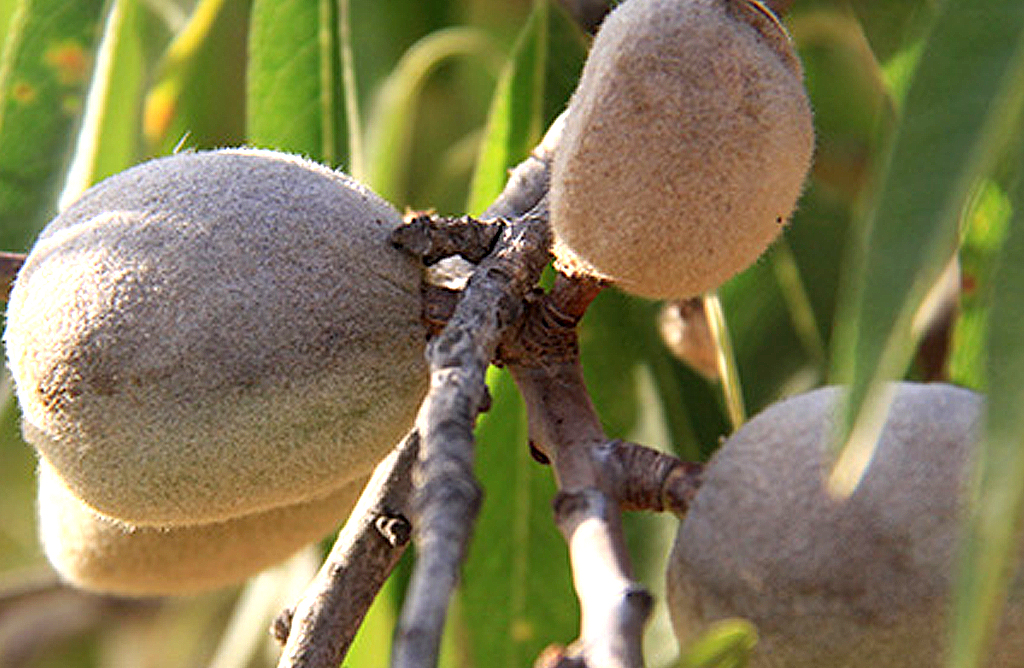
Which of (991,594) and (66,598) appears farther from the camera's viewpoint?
(66,598)

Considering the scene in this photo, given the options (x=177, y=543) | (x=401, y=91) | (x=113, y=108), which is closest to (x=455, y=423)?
(x=177, y=543)

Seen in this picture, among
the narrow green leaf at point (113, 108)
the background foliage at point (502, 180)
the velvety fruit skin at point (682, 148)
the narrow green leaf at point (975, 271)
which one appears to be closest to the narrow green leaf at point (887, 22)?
the background foliage at point (502, 180)

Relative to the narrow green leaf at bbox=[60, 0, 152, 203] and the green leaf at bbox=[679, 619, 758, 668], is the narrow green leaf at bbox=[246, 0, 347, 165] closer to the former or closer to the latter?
the narrow green leaf at bbox=[60, 0, 152, 203]

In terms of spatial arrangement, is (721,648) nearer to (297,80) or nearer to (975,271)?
(975,271)

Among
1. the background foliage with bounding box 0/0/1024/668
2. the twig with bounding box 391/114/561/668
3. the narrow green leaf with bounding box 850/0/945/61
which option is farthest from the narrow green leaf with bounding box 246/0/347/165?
the narrow green leaf with bounding box 850/0/945/61

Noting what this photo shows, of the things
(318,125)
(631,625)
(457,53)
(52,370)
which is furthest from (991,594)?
(457,53)

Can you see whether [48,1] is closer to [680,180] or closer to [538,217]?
[538,217]
